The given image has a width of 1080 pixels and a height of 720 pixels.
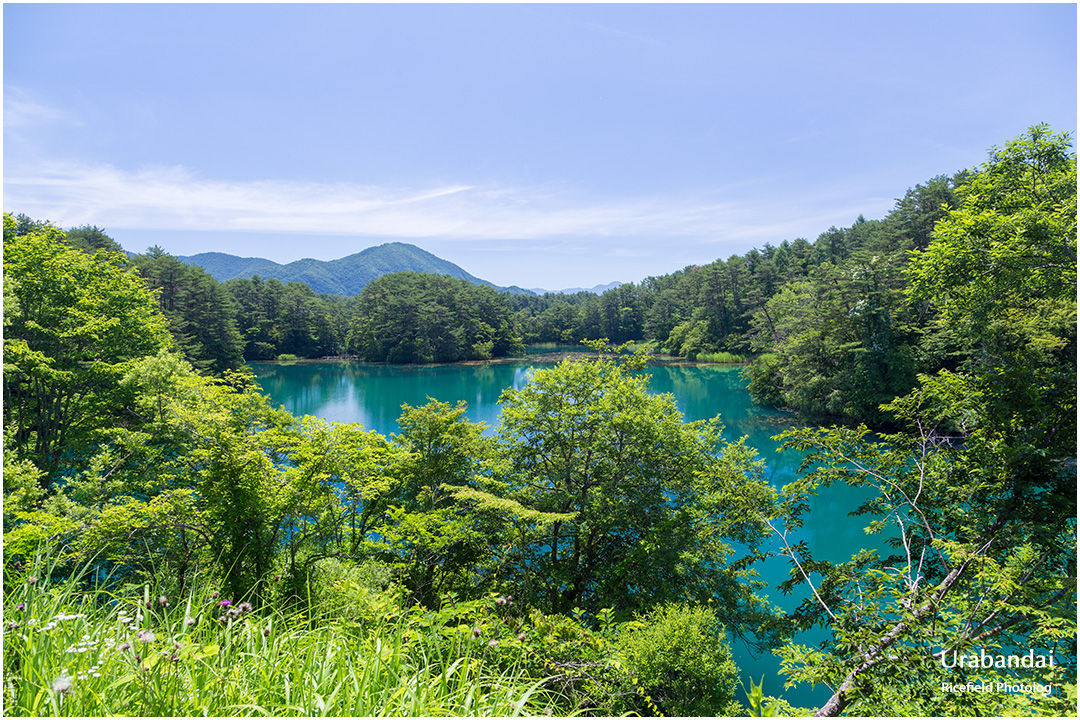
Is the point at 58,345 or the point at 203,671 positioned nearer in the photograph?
the point at 203,671

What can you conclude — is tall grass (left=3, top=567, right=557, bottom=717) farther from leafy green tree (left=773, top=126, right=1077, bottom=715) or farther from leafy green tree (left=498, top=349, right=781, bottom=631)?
leafy green tree (left=498, top=349, right=781, bottom=631)

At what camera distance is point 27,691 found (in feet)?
6.11

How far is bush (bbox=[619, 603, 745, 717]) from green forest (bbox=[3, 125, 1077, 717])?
0.12 feet

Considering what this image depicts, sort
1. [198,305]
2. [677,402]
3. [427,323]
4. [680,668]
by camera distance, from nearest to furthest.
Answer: [680,668] < [677,402] < [198,305] < [427,323]

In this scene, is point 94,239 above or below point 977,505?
above

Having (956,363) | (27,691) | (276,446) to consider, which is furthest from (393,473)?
(956,363)

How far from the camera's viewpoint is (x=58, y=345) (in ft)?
35.5

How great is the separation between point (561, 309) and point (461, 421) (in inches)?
2439

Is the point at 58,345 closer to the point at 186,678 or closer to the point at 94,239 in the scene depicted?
the point at 186,678

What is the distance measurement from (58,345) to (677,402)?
25.8 metres

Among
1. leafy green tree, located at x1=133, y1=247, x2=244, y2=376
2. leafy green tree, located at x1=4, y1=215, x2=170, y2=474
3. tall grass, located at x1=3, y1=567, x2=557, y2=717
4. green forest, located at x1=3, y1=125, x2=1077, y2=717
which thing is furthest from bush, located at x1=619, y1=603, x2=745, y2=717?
leafy green tree, located at x1=133, y1=247, x2=244, y2=376

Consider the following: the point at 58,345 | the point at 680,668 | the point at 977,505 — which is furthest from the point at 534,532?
the point at 58,345

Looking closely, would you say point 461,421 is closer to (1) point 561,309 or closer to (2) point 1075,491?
(2) point 1075,491

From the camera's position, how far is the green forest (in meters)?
2.46
